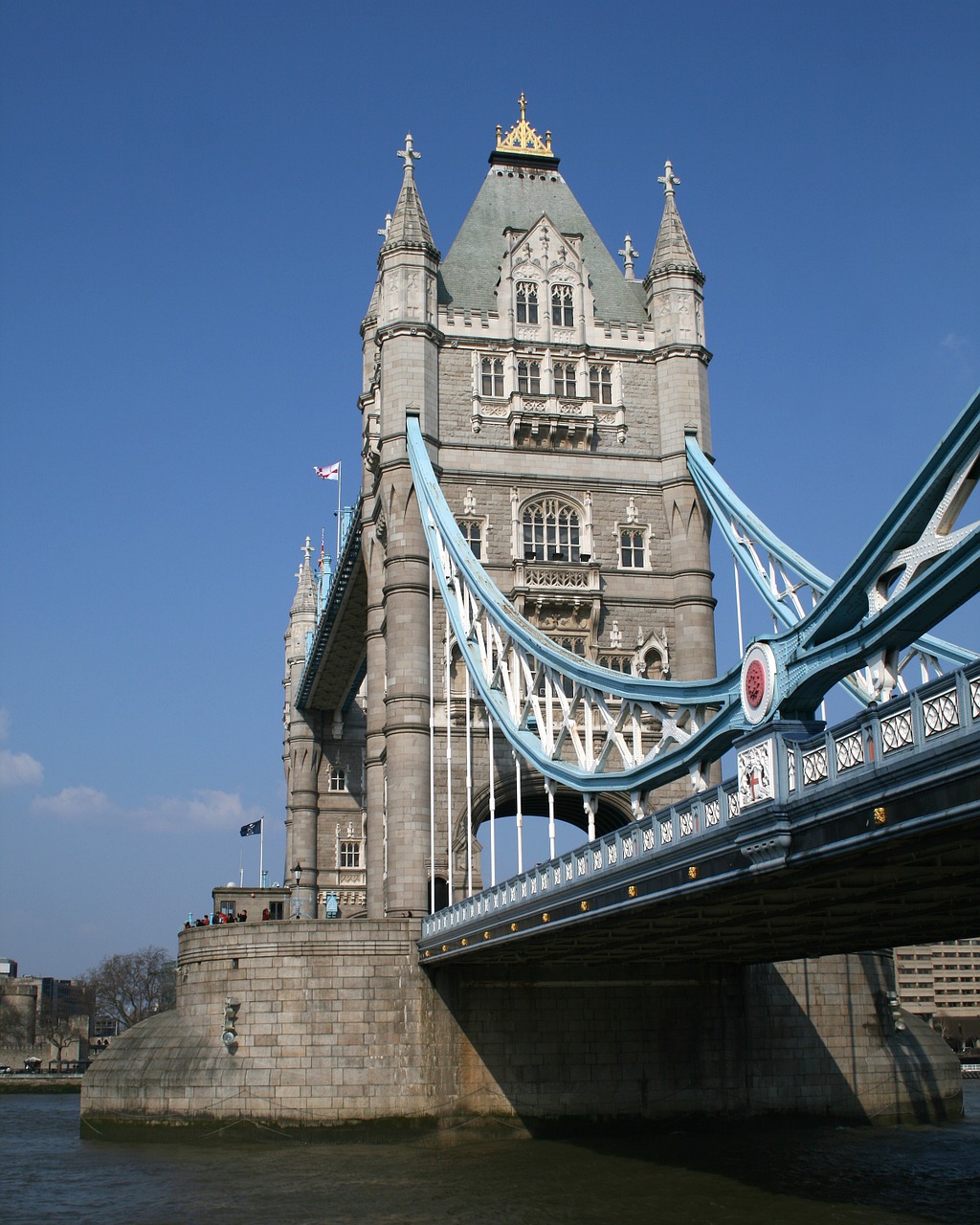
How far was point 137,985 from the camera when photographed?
114 metres

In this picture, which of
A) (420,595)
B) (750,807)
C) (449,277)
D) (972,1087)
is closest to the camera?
(750,807)

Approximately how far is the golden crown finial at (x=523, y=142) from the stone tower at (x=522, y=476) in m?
4.12

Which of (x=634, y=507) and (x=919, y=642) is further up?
(x=634, y=507)

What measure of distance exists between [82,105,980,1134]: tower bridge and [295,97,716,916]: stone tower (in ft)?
0.33

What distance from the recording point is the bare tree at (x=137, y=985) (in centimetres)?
10981

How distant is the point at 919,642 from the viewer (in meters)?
27.3

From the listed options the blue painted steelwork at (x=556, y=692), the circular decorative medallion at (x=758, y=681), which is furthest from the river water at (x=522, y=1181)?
the circular decorative medallion at (x=758, y=681)

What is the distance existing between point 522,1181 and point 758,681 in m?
13.6

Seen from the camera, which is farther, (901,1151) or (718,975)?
(718,975)

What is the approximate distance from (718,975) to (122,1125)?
15.3m

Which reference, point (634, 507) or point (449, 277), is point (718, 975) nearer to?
point (634, 507)

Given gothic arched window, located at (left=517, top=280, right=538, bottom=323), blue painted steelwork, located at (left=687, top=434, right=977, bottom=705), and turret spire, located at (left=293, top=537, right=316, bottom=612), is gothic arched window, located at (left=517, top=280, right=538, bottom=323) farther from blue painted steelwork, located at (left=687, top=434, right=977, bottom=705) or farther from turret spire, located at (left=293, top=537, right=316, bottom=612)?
turret spire, located at (left=293, top=537, right=316, bottom=612)

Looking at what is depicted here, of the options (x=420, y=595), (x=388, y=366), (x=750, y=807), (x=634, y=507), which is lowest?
(x=750, y=807)

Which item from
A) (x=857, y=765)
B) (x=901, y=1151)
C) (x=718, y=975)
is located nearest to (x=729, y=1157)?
(x=901, y=1151)
